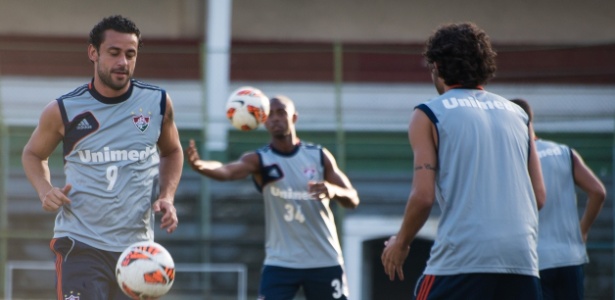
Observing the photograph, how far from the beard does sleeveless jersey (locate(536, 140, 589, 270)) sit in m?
3.75

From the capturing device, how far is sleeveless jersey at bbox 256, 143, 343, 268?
910 centimetres

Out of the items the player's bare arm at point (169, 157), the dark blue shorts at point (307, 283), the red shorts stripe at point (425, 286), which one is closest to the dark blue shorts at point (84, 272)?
the player's bare arm at point (169, 157)

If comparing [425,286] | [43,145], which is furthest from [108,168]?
[425,286]

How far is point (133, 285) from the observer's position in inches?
223

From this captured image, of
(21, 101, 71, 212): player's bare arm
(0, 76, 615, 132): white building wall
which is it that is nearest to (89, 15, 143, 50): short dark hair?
(21, 101, 71, 212): player's bare arm

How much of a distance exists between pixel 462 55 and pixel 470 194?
27.2 inches

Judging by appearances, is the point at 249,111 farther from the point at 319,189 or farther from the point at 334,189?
the point at 319,189

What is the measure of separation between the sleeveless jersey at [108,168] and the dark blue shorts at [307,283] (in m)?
2.74

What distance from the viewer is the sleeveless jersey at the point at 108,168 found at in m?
6.27

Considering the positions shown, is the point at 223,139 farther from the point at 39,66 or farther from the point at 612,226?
the point at 612,226

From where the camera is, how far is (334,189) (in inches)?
336

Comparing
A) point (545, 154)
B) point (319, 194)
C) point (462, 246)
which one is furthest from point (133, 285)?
point (545, 154)

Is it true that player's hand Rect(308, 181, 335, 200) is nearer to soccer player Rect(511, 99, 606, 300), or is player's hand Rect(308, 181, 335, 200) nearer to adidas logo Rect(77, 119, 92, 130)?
soccer player Rect(511, 99, 606, 300)

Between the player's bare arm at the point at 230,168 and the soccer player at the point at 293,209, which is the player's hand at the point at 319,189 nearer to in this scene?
the soccer player at the point at 293,209
